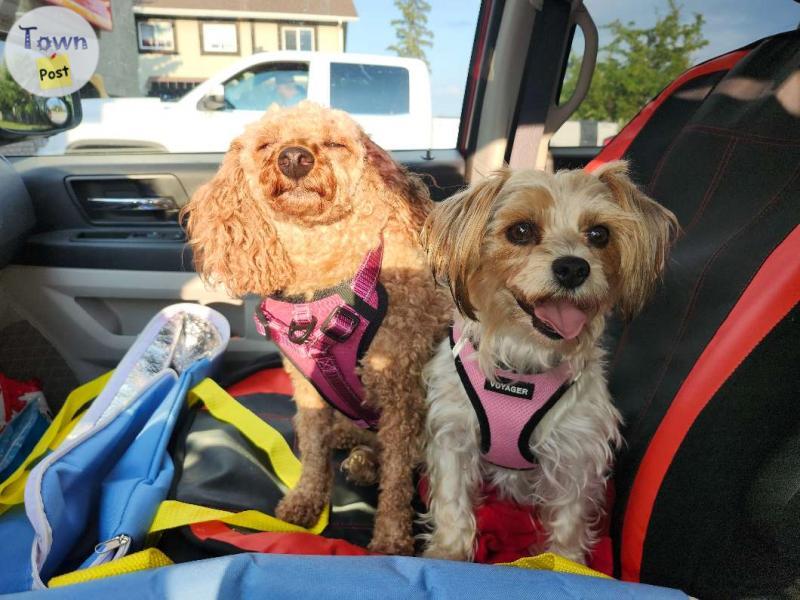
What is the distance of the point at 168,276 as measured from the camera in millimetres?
3688

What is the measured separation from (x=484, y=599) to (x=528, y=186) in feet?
4.27

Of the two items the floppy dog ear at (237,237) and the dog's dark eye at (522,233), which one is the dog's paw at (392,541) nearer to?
the floppy dog ear at (237,237)

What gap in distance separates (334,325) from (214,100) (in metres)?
2.12

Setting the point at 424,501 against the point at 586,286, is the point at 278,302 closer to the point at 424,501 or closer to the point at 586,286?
the point at 424,501

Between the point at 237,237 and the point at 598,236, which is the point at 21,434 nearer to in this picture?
the point at 237,237

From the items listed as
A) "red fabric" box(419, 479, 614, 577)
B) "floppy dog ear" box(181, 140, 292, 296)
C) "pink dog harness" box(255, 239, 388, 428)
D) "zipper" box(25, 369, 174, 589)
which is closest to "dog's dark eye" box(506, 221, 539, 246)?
"pink dog harness" box(255, 239, 388, 428)

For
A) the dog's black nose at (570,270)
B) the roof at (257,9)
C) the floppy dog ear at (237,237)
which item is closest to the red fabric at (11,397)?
the floppy dog ear at (237,237)

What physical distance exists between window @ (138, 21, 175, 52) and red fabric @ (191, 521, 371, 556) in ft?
8.55

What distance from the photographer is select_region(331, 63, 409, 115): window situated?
373 cm

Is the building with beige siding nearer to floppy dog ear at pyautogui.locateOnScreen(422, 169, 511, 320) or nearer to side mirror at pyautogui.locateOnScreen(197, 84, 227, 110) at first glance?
side mirror at pyautogui.locateOnScreen(197, 84, 227, 110)

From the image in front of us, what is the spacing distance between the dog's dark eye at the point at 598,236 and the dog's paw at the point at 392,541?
4.25 feet

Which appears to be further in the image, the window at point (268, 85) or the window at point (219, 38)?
the window at point (268, 85)

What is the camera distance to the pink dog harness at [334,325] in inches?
92.5

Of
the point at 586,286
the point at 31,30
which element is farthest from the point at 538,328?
the point at 31,30
